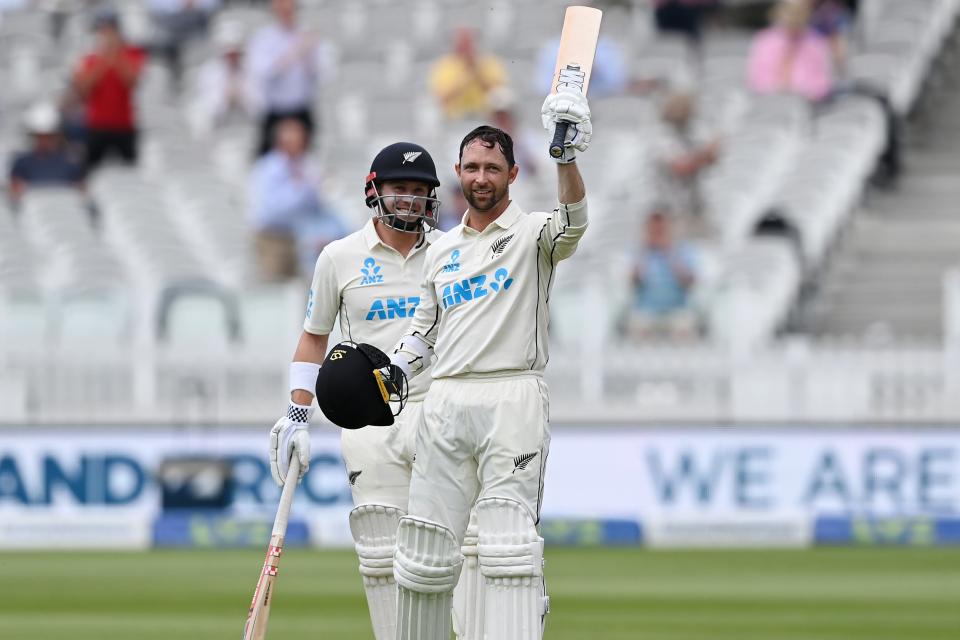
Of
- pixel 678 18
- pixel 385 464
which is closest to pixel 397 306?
pixel 385 464

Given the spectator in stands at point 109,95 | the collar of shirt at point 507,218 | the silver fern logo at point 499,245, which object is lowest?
the silver fern logo at point 499,245

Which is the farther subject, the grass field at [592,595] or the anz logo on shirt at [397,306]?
the grass field at [592,595]

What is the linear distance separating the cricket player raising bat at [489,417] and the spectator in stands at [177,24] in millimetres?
14186

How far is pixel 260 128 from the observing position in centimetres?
1675

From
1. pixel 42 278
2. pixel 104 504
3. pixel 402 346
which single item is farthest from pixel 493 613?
pixel 42 278

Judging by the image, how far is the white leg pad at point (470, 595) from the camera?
668 centimetres

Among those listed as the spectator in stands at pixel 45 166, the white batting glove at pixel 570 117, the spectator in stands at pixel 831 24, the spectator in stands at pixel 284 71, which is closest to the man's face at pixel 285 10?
the spectator in stands at pixel 284 71

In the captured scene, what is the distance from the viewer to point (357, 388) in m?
6.33

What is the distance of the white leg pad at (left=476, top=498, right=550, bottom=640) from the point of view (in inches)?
Answer: 234

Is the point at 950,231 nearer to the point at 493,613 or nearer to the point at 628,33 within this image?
the point at 628,33

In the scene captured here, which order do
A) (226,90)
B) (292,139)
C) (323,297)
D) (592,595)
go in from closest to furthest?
1. (323,297)
2. (592,595)
3. (292,139)
4. (226,90)

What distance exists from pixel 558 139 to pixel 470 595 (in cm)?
177

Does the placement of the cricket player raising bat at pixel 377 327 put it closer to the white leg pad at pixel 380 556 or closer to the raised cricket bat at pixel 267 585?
the white leg pad at pixel 380 556

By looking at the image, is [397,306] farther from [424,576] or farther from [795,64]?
[795,64]
